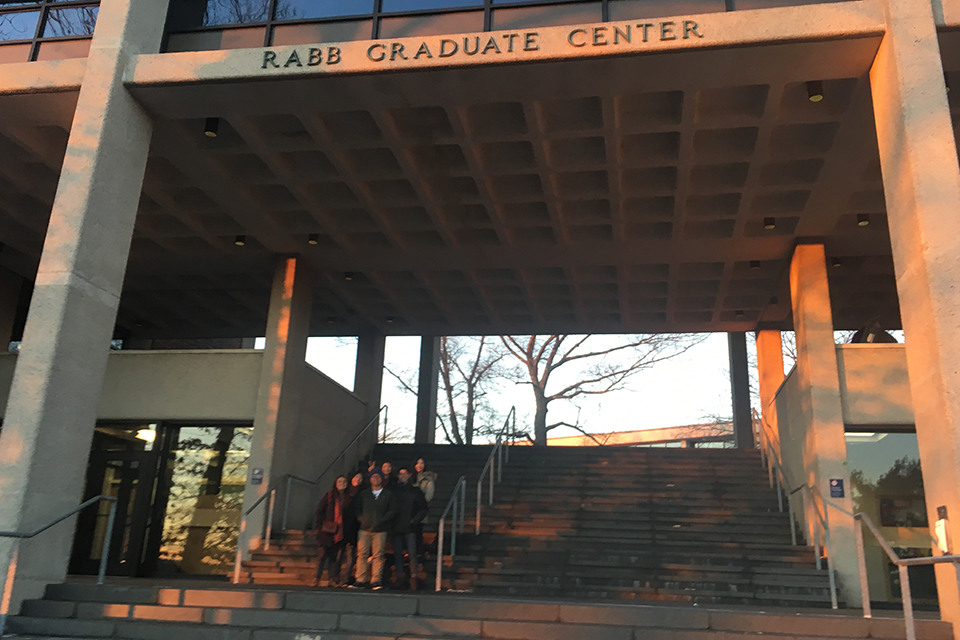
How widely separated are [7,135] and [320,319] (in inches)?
344

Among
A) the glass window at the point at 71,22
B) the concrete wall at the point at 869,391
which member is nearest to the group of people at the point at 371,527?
the concrete wall at the point at 869,391

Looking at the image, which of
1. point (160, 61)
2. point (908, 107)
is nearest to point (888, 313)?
point (908, 107)

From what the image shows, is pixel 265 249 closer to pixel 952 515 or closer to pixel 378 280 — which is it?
pixel 378 280

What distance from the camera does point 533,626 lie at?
708 cm

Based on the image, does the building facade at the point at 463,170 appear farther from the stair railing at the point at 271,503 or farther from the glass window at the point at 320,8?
the stair railing at the point at 271,503

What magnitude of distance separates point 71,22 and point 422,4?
4.78 m

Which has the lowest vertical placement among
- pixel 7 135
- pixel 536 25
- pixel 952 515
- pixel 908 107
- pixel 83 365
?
pixel 952 515

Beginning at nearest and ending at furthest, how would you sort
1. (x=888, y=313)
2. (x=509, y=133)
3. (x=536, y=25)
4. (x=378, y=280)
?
1. (x=536, y=25)
2. (x=509, y=133)
3. (x=378, y=280)
4. (x=888, y=313)

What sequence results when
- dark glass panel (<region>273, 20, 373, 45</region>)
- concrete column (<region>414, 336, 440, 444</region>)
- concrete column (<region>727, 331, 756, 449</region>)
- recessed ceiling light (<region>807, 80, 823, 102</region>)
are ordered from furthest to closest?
concrete column (<region>414, 336, 440, 444</region>)
concrete column (<region>727, 331, 756, 449</region>)
dark glass panel (<region>273, 20, 373, 45</region>)
recessed ceiling light (<region>807, 80, 823, 102</region>)

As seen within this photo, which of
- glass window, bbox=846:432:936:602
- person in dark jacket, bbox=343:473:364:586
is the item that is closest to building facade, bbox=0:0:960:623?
glass window, bbox=846:432:936:602

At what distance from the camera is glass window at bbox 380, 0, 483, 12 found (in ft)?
31.6

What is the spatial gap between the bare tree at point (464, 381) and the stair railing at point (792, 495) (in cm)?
1799

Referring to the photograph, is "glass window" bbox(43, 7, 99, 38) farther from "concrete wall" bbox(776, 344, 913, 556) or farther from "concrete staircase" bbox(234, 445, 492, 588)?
"concrete wall" bbox(776, 344, 913, 556)

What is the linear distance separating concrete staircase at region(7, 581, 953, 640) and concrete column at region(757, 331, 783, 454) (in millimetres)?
10211
